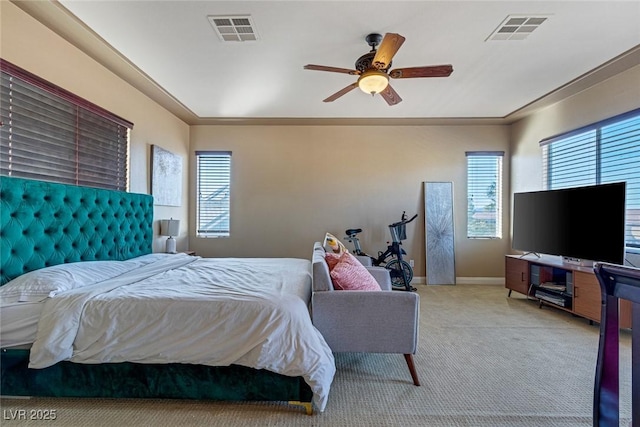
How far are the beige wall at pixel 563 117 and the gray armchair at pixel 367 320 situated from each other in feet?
11.1

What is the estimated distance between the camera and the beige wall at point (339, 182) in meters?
5.14

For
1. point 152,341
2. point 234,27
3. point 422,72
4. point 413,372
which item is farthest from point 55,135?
point 413,372

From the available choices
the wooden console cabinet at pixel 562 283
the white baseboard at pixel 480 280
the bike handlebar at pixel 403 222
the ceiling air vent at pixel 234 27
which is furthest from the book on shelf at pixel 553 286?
the ceiling air vent at pixel 234 27

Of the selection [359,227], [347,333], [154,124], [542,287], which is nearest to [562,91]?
[542,287]

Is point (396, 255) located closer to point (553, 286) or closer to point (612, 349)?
point (553, 286)

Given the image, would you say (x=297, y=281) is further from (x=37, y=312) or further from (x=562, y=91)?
(x=562, y=91)

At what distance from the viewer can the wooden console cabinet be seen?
3111 millimetres

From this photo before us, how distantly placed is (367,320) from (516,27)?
2.67m

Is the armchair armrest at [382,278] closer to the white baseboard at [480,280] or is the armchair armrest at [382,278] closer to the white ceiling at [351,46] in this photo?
the white ceiling at [351,46]

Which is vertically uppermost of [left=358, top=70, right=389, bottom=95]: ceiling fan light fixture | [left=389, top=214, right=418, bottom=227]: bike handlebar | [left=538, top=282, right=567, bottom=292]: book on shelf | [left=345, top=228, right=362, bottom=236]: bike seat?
[left=358, top=70, right=389, bottom=95]: ceiling fan light fixture

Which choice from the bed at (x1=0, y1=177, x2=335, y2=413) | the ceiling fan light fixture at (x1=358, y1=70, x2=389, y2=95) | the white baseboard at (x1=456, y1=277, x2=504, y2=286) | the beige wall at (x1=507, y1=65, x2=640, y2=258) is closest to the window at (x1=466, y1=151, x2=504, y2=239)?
the beige wall at (x1=507, y1=65, x2=640, y2=258)

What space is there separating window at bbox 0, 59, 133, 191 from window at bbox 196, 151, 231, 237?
1773 mm

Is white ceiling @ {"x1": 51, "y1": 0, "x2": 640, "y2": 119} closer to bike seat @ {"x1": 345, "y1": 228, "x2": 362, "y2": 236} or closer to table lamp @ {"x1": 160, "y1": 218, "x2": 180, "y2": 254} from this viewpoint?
table lamp @ {"x1": 160, "y1": 218, "x2": 180, "y2": 254}

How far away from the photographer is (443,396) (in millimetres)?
1987
